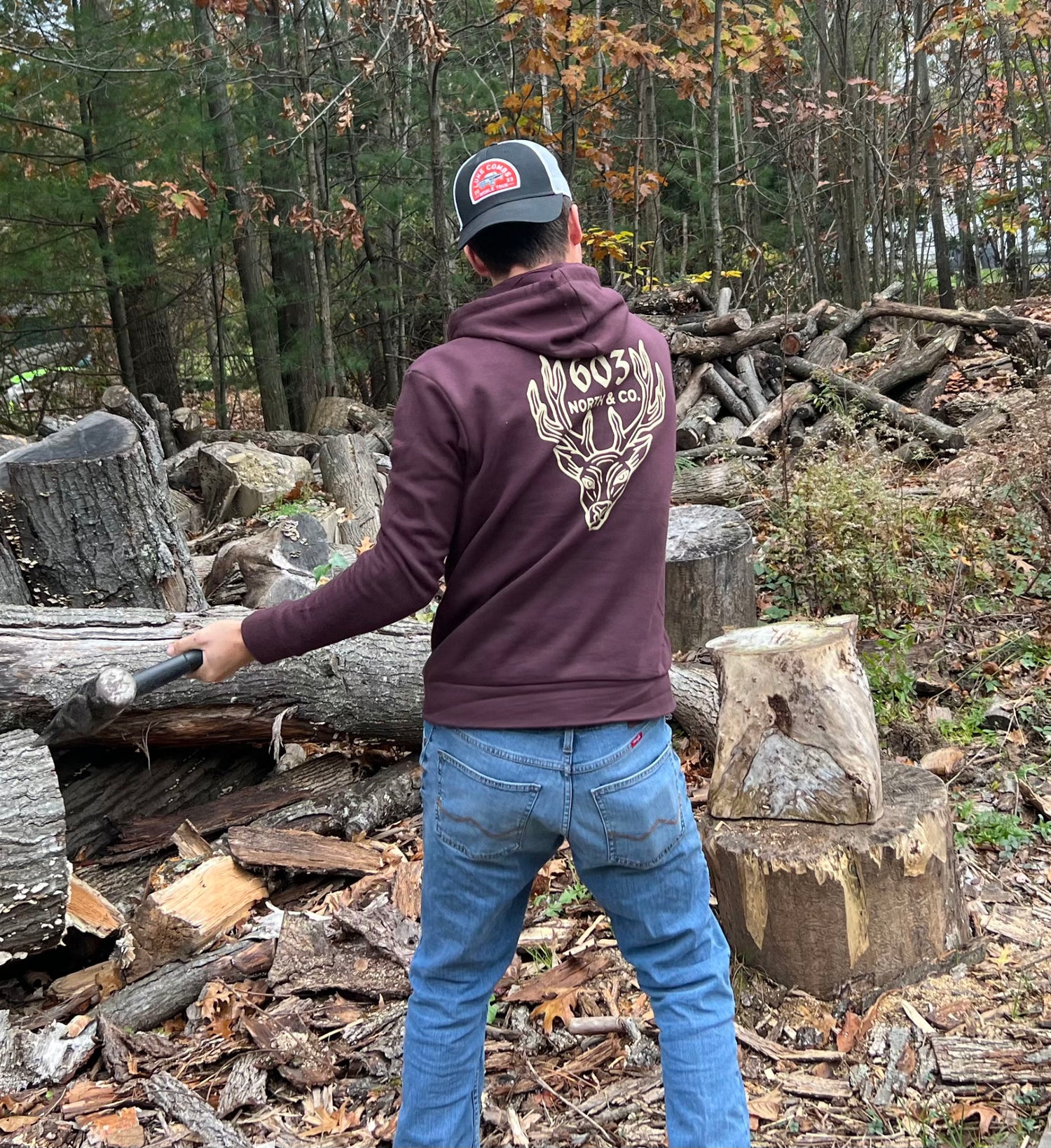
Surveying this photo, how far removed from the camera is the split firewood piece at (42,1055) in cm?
305

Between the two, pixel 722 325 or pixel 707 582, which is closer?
pixel 707 582

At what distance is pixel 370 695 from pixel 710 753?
1.48 meters

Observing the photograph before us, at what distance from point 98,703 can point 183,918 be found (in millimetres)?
1079

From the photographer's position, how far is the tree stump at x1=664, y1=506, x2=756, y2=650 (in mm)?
4965

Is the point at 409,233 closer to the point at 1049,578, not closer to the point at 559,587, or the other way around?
the point at 1049,578

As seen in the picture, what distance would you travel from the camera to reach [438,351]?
77.9 inches

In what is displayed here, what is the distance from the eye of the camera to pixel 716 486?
22.0 ft

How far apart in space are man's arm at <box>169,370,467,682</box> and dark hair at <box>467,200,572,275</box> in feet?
1.07

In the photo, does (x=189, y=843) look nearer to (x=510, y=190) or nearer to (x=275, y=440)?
(x=510, y=190)

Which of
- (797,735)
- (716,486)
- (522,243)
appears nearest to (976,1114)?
(797,735)

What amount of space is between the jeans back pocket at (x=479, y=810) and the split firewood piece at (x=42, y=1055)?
1.78 meters

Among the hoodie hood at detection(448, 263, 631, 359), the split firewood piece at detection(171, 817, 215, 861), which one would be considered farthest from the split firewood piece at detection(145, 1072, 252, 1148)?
the hoodie hood at detection(448, 263, 631, 359)

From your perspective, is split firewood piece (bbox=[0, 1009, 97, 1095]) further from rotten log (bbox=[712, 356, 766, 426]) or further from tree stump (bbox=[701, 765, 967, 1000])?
rotten log (bbox=[712, 356, 766, 426])

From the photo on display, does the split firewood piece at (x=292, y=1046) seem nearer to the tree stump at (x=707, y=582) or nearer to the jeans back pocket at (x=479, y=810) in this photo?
the jeans back pocket at (x=479, y=810)
